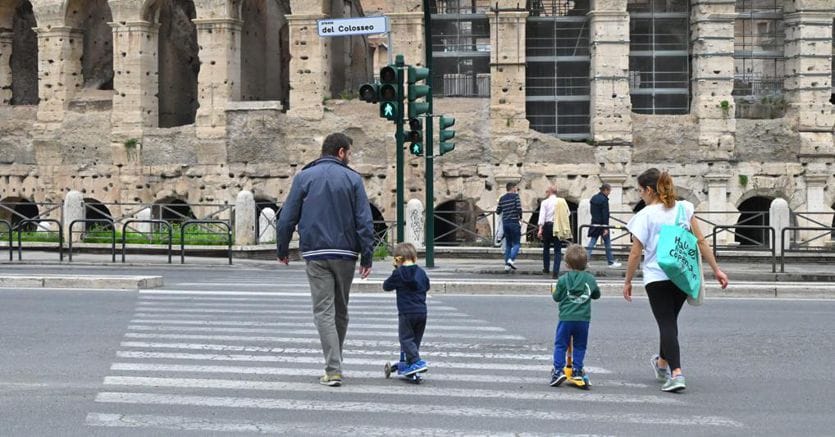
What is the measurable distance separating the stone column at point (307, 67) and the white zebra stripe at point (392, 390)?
25396mm

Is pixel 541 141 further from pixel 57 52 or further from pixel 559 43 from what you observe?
pixel 57 52

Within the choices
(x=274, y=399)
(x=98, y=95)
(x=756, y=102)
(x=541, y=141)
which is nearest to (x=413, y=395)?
(x=274, y=399)

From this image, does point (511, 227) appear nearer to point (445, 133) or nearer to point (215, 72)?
point (445, 133)

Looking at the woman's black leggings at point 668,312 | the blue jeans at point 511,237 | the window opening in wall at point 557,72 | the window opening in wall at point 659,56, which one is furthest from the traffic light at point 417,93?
the window opening in wall at point 659,56

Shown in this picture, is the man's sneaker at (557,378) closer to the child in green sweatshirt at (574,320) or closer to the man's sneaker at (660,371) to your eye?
the child in green sweatshirt at (574,320)

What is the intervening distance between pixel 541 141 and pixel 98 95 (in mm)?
13582

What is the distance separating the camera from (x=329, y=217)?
921 cm

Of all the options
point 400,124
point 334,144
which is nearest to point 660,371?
point 334,144

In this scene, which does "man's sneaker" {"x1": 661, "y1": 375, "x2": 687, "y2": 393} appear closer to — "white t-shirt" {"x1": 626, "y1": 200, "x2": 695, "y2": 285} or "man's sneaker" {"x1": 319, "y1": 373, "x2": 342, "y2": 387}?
"white t-shirt" {"x1": 626, "y1": 200, "x2": 695, "y2": 285}

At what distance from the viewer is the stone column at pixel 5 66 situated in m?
37.6

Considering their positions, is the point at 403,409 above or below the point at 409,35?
below

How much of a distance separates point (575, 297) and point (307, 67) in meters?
26.0

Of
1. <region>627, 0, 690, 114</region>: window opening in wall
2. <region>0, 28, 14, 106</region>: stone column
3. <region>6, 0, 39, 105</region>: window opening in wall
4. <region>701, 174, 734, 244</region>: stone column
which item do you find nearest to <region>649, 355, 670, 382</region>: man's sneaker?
<region>701, 174, 734, 244</region>: stone column

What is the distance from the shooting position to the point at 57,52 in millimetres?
36156
